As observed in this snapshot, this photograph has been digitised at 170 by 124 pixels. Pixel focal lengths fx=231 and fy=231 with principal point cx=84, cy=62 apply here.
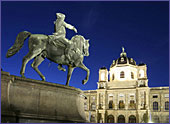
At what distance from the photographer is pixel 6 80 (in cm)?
761

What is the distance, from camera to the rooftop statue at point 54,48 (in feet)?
30.4

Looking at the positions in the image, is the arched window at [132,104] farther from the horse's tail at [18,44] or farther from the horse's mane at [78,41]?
the horse's tail at [18,44]

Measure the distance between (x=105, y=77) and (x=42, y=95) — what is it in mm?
46022

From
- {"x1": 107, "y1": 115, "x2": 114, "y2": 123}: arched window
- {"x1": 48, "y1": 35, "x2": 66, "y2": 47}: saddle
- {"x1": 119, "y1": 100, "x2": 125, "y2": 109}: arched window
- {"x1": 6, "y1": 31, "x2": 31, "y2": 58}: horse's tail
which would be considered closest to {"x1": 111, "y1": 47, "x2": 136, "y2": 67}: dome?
{"x1": 119, "y1": 100, "x2": 125, "y2": 109}: arched window

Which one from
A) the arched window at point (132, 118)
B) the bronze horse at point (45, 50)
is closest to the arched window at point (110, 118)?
the arched window at point (132, 118)

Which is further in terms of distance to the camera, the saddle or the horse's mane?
the horse's mane

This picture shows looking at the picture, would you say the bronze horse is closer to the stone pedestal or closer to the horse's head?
the horse's head

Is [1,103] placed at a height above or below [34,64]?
below

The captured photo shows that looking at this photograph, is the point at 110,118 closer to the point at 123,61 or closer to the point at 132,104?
the point at 132,104

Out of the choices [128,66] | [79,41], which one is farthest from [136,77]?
[79,41]

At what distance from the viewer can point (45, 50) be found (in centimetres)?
978

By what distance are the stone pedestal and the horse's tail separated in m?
1.41

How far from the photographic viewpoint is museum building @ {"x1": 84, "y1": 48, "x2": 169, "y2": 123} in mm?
47812

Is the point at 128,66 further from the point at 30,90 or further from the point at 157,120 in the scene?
the point at 30,90
